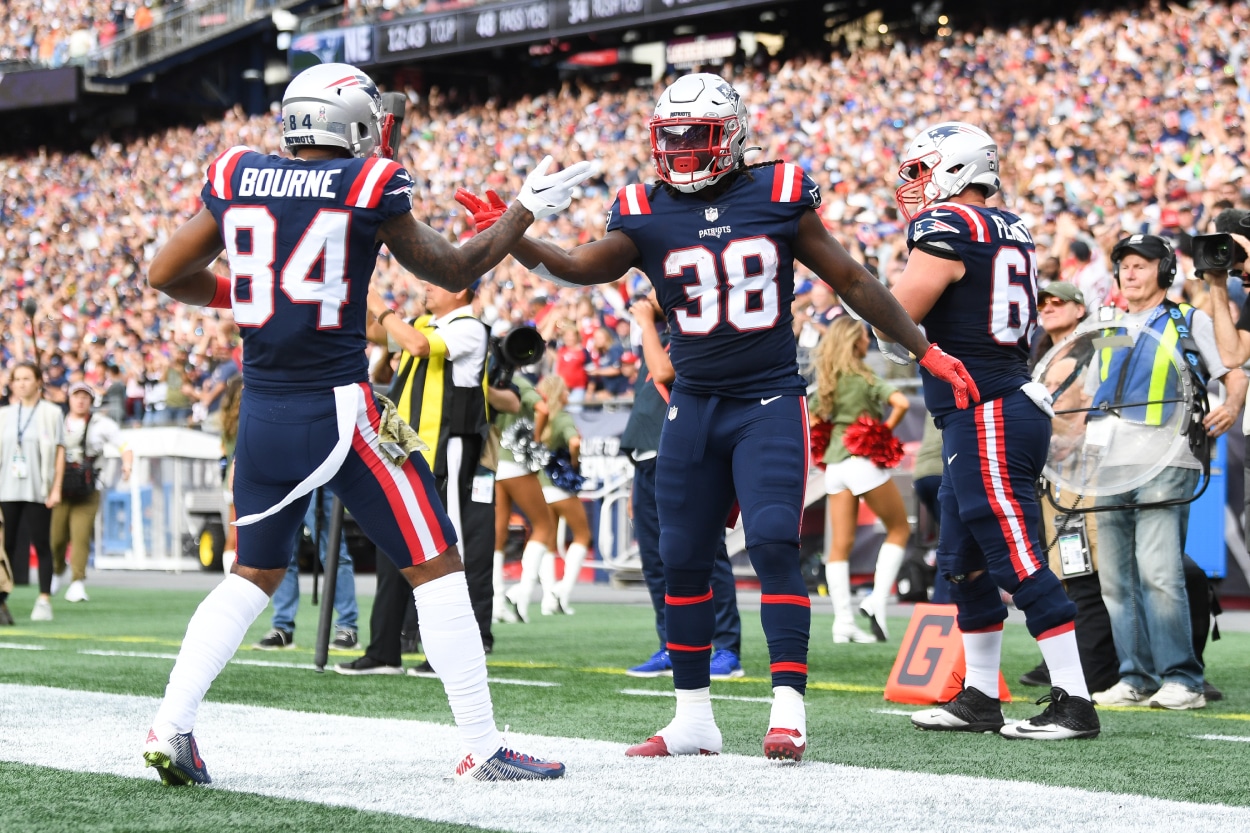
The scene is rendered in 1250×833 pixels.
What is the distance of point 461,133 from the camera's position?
92.3 ft

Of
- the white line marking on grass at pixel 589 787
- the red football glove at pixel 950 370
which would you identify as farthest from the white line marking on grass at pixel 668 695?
the red football glove at pixel 950 370

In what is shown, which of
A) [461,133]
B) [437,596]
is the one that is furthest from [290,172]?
[461,133]

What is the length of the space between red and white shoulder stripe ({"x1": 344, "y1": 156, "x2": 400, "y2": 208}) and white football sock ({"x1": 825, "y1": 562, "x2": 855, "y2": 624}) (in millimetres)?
5626

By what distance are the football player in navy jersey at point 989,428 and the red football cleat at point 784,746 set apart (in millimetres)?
1050

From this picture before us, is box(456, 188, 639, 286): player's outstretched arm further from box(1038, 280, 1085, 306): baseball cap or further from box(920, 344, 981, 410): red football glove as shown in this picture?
box(1038, 280, 1085, 306): baseball cap

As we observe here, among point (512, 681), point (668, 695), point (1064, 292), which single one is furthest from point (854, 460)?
point (668, 695)

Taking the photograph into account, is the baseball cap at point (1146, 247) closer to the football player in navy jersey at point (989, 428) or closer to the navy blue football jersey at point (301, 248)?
the football player in navy jersey at point (989, 428)

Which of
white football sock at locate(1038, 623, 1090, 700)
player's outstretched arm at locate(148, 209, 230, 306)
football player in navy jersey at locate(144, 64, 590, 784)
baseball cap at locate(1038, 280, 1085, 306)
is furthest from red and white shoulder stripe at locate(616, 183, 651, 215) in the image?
baseball cap at locate(1038, 280, 1085, 306)

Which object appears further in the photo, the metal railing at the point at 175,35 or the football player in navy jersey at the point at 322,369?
the metal railing at the point at 175,35

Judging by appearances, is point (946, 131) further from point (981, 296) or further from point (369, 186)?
point (369, 186)

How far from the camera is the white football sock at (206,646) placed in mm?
4066

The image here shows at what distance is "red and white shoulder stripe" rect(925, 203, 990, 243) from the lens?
5.16m

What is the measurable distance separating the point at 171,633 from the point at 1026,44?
580 inches

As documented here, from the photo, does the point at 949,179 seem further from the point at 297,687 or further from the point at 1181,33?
the point at 1181,33
